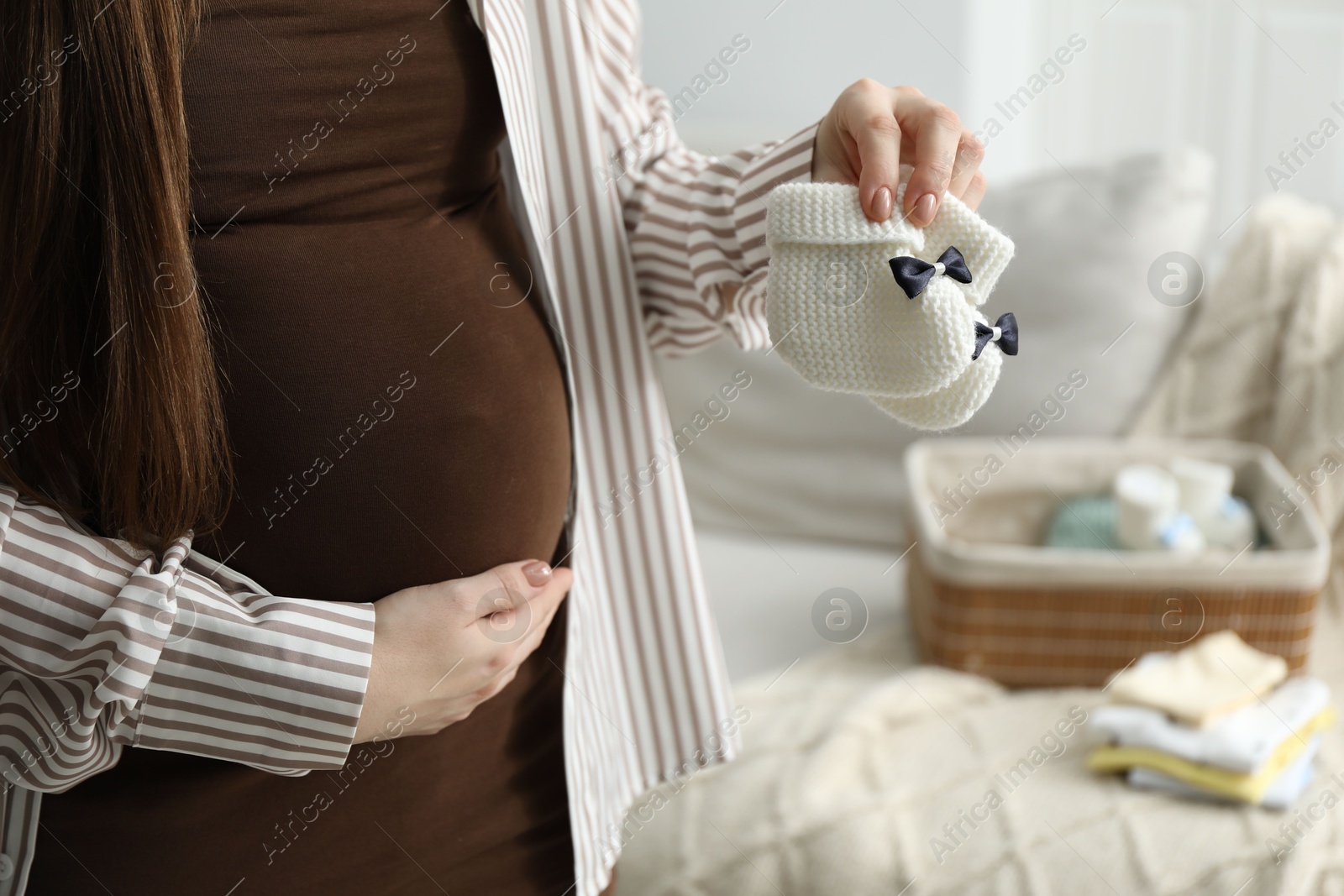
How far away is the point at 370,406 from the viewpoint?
1.65ft

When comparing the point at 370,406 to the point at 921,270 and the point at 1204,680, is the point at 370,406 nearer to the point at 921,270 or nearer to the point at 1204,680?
the point at 921,270

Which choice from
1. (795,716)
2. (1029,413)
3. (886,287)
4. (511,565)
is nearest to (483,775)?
(511,565)

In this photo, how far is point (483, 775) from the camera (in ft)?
1.90

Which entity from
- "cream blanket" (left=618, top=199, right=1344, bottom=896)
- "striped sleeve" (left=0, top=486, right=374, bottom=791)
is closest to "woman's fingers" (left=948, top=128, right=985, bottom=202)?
"striped sleeve" (left=0, top=486, right=374, bottom=791)

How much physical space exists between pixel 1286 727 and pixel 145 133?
3.43ft

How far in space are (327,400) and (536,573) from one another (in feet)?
0.45

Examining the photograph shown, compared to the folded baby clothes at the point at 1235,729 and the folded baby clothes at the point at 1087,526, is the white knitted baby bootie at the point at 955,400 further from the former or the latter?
the folded baby clothes at the point at 1087,526

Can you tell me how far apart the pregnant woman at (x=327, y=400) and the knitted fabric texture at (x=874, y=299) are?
0.9 inches

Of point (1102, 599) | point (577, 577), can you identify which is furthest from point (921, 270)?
point (1102, 599)

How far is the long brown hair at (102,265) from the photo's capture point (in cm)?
44

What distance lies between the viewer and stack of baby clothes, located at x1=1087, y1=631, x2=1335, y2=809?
0.92 metres

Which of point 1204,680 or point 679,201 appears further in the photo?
point 1204,680

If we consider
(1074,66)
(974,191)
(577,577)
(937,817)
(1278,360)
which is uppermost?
(974,191)

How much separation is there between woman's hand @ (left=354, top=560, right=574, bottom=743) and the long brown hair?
0.36 feet
